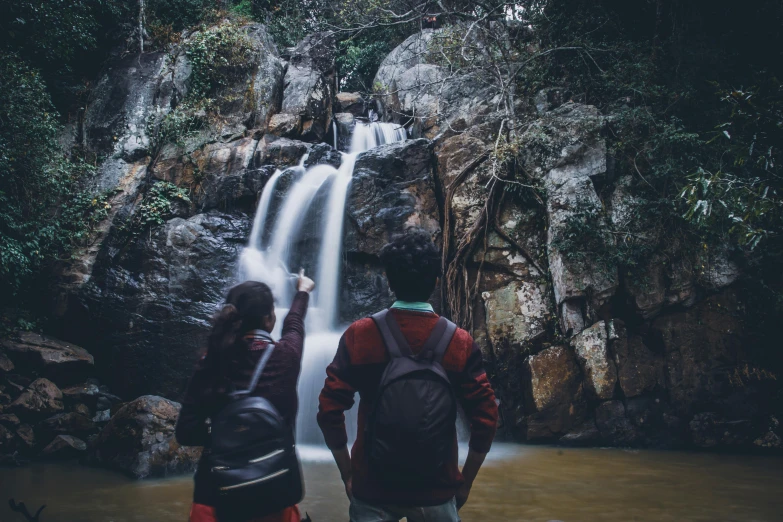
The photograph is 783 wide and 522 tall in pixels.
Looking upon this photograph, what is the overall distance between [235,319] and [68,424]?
6958 millimetres

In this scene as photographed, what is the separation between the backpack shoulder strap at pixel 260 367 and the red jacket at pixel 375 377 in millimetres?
288

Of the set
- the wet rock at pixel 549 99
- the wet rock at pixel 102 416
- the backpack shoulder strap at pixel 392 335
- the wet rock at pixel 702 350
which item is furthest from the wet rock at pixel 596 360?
the wet rock at pixel 102 416

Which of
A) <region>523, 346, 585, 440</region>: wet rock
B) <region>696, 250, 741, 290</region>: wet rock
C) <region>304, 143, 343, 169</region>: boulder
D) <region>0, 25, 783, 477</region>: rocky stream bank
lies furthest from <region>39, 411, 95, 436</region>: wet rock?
<region>696, 250, 741, 290</region>: wet rock

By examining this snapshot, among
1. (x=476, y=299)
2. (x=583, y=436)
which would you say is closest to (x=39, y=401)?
(x=476, y=299)

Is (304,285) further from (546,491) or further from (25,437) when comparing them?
(25,437)

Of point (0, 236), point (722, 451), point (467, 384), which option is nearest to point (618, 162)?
point (722, 451)

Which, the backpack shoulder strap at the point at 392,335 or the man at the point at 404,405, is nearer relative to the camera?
the man at the point at 404,405

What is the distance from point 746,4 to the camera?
7.92m

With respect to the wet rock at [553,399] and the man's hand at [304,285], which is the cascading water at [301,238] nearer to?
the wet rock at [553,399]

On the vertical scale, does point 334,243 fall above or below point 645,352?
above

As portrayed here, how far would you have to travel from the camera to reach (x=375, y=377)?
1.87 meters

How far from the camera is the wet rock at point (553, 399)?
7.30 metres

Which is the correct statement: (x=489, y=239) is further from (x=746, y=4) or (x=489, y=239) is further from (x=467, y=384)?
(x=467, y=384)

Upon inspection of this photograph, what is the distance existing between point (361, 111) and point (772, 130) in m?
11.9
